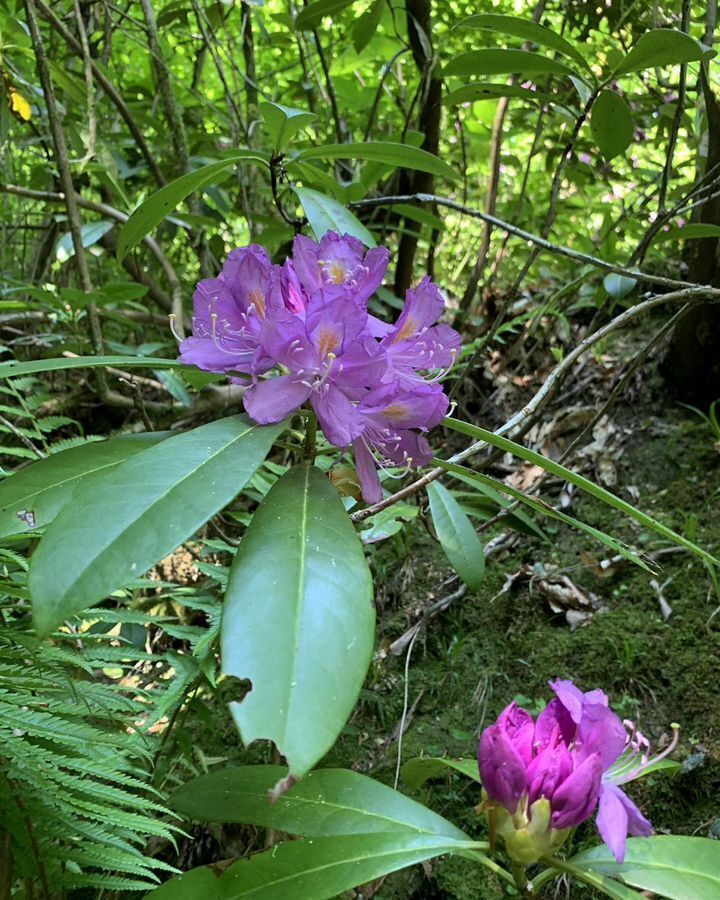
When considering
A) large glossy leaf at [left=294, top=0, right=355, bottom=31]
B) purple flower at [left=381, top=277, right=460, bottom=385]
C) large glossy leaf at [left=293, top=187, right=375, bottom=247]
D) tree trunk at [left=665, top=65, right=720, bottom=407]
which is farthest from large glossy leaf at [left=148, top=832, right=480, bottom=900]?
large glossy leaf at [left=294, top=0, right=355, bottom=31]

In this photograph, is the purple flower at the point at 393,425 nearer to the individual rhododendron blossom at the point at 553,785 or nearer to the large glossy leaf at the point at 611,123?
the individual rhododendron blossom at the point at 553,785

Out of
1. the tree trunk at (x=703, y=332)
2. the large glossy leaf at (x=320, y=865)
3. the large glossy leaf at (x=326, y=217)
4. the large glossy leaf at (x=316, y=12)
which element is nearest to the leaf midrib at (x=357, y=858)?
the large glossy leaf at (x=320, y=865)

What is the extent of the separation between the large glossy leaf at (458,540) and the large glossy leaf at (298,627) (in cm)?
64

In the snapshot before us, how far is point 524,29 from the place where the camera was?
145 centimetres

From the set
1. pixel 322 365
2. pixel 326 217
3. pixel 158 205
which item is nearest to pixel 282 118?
pixel 326 217

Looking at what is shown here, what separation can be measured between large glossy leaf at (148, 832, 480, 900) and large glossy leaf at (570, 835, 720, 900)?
192mm

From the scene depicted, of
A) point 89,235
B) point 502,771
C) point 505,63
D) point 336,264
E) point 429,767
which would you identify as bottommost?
point 429,767

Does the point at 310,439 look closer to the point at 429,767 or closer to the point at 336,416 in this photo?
the point at 336,416

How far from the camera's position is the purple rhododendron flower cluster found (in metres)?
0.90

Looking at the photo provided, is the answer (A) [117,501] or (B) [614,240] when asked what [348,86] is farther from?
(A) [117,501]

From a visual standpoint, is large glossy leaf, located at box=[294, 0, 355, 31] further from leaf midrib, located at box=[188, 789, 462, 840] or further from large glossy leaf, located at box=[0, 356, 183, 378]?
leaf midrib, located at box=[188, 789, 462, 840]

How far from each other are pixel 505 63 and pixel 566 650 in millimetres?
1411

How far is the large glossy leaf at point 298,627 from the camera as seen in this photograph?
62 cm

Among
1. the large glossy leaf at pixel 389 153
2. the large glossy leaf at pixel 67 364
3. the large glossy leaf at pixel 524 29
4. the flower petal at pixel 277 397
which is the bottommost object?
the flower petal at pixel 277 397
